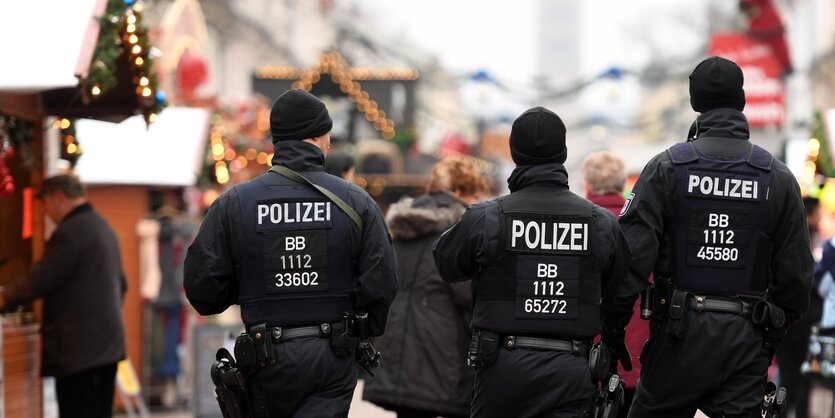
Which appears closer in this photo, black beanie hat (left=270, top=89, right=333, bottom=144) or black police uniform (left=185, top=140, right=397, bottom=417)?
black police uniform (left=185, top=140, right=397, bottom=417)

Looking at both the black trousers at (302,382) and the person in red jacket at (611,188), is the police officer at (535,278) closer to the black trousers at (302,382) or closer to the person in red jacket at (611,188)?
the black trousers at (302,382)

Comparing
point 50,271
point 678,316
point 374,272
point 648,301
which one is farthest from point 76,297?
point 678,316

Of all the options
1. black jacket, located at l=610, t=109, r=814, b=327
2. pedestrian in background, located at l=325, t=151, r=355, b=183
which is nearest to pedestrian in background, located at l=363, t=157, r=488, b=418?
pedestrian in background, located at l=325, t=151, r=355, b=183

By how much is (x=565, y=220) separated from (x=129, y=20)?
4.32 meters

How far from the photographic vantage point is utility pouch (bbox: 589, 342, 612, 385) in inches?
257

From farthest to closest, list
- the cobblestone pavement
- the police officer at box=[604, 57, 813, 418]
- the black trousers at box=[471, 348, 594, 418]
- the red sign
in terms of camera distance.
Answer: the red sign → the cobblestone pavement → the police officer at box=[604, 57, 813, 418] → the black trousers at box=[471, 348, 594, 418]

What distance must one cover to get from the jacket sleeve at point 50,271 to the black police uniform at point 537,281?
13.0 ft

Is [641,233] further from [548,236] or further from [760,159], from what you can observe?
[760,159]

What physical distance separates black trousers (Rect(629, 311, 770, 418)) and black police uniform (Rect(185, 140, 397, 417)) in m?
1.27

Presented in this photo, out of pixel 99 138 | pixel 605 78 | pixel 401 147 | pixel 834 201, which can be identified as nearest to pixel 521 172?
pixel 834 201

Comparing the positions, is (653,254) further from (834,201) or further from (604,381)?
(834,201)

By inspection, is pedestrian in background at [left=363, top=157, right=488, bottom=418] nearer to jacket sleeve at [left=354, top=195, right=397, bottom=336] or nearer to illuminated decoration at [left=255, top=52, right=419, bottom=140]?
jacket sleeve at [left=354, top=195, right=397, bottom=336]

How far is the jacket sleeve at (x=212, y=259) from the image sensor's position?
6.75 metres

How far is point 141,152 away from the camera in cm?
1469
